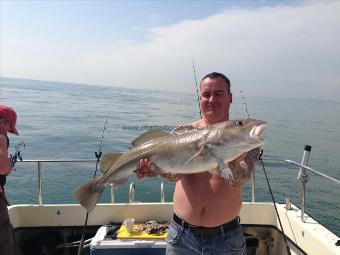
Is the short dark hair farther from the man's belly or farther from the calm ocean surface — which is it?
the calm ocean surface

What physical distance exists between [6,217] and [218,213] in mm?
2656

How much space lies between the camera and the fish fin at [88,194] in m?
3.61

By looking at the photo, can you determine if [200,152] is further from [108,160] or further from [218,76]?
[108,160]

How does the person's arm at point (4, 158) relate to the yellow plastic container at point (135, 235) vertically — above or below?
above

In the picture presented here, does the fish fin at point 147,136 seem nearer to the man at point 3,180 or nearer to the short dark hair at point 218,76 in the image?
the short dark hair at point 218,76

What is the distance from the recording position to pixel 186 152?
330 cm

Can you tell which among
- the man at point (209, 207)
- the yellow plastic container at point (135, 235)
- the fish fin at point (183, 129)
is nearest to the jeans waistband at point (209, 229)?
the man at point (209, 207)

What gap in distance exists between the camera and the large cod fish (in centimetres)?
308

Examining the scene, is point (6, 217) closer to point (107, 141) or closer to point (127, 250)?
point (127, 250)

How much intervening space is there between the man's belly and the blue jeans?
A: 0.11m

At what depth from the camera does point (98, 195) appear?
3648 mm

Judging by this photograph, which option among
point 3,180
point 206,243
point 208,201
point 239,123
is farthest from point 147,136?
point 3,180

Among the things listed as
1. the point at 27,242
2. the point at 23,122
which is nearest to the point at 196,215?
the point at 27,242

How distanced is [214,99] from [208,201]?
0.90 m
